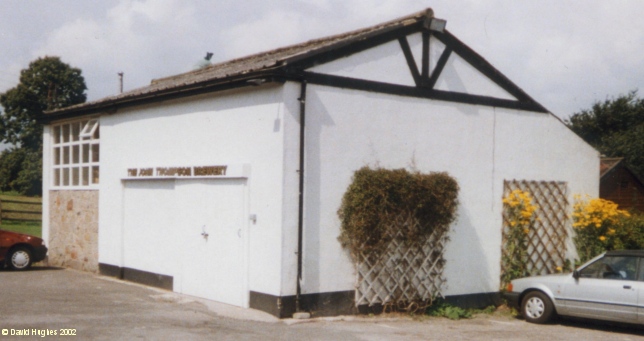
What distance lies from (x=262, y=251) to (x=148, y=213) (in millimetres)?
3973

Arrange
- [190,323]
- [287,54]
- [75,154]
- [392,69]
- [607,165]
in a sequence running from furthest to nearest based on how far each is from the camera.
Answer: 1. [607,165]
2. [75,154]
3. [287,54]
4. [392,69]
5. [190,323]

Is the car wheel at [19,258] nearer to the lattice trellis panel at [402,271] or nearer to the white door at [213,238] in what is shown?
the white door at [213,238]

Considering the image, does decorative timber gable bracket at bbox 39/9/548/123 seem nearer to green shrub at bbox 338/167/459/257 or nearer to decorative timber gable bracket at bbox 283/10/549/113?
decorative timber gable bracket at bbox 283/10/549/113

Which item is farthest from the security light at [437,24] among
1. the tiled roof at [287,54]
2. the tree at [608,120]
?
the tree at [608,120]

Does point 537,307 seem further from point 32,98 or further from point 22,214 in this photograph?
point 32,98

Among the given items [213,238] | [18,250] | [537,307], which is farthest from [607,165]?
[18,250]

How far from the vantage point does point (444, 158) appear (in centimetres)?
1286

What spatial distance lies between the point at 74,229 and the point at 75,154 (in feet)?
5.95

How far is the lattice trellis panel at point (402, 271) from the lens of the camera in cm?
1148

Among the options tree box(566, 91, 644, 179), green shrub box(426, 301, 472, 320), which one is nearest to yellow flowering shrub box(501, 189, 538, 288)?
green shrub box(426, 301, 472, 320)

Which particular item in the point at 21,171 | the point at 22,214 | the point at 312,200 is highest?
the point at 312,200

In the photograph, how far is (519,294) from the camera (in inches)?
485

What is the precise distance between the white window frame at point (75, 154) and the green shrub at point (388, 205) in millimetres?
7153

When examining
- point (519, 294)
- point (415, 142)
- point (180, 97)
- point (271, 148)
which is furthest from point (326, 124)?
point (519, 294)
